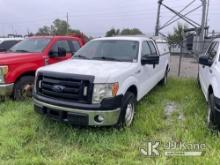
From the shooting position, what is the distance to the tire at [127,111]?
4.29 m

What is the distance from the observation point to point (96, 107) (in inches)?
155

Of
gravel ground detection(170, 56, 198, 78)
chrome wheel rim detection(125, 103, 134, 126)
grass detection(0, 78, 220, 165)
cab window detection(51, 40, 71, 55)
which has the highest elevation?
cab window detection(51, 40, 71, 55)

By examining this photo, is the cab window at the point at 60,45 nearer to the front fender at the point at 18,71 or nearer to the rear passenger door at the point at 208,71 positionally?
the front fender at the point at 18,71

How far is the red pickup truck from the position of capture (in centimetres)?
578

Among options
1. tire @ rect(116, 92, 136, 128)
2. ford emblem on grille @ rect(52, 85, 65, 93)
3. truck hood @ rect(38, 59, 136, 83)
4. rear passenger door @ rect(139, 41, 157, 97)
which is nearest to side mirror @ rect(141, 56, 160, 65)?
rear passenger door @ rect(139, 41, 157, 97)

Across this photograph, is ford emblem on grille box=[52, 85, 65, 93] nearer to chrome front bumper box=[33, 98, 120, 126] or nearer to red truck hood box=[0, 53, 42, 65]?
chrome front bumper box=[33, 98, 120, 126]

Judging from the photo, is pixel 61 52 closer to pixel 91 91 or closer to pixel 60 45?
pixel 60 45

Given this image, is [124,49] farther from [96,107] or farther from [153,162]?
[153,162]


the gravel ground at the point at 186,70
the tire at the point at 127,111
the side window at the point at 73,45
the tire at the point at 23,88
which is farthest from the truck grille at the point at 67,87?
the gravel ground at the point at 186,70

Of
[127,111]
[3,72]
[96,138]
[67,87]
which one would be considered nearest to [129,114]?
[127,111]

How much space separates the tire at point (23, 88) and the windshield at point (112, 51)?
4.99 feet

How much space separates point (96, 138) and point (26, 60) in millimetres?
3187

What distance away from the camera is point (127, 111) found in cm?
453

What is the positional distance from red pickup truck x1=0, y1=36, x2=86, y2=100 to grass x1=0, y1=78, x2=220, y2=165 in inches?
19.8
